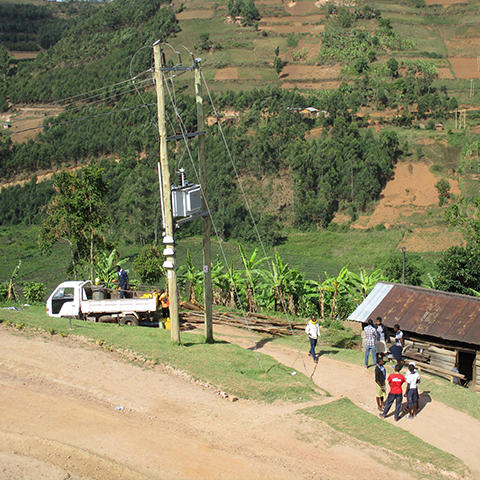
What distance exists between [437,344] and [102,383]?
9.30 meters

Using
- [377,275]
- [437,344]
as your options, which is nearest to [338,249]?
[377,275]

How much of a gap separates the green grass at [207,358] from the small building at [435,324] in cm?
392

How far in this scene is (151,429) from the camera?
10172 mm

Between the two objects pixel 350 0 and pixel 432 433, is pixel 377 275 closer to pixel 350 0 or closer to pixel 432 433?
pixel 432 433

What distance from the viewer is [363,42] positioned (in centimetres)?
9131

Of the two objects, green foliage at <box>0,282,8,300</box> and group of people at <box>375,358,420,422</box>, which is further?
green foliage at <box>0,282,8,300</box>

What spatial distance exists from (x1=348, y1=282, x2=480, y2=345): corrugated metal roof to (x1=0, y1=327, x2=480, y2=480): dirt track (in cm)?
278

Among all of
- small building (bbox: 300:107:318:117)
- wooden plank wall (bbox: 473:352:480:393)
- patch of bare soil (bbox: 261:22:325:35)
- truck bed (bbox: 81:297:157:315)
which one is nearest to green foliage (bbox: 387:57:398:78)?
small building (bbox: 300:107:318:117)

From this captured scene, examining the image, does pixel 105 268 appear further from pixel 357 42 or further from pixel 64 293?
pixel 357 42

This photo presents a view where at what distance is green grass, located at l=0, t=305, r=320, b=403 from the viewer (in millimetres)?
12469

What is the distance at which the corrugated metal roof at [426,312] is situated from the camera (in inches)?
603

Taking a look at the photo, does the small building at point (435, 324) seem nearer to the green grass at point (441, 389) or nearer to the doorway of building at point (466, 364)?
the doorway of building at point (466, 364)

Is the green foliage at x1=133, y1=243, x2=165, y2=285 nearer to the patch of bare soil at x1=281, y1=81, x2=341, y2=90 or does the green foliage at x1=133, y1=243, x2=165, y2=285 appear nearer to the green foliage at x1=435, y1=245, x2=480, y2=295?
the green foliage at x1=435, y1=245, x2=480, y2=295

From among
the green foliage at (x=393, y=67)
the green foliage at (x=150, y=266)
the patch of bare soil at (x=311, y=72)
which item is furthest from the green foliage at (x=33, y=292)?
the green foliage at (x=393, y=67)
